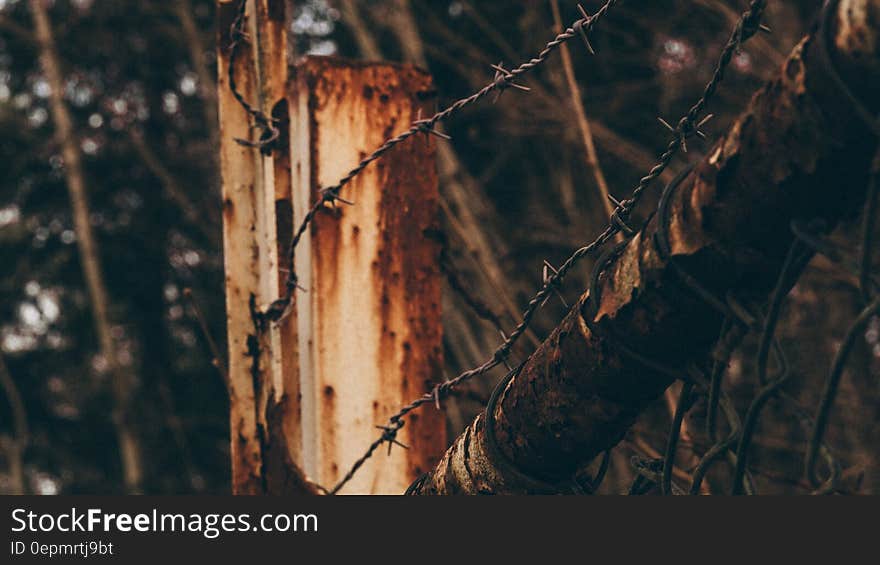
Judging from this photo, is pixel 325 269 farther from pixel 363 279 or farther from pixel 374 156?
pixel 374 156

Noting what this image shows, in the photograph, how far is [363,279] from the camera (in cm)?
217

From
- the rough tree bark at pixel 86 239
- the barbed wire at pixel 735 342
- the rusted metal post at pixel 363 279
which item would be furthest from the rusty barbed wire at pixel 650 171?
the rough tree bark at pixel 86 239

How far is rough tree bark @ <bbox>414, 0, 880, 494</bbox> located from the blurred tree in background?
441 centimetres

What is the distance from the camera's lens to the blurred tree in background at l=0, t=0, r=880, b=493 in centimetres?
623

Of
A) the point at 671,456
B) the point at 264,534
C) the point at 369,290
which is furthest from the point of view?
the point at 369,290

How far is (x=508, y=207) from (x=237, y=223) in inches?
264

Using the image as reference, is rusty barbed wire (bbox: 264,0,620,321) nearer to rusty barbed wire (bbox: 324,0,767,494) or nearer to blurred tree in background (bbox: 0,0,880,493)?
rusty barbed wire (bbox: 324,0,767,494)

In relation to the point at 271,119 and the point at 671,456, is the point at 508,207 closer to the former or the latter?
the point at 271,119

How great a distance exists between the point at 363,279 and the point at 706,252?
1258 mm

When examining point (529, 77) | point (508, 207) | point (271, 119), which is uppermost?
point (508, 207)

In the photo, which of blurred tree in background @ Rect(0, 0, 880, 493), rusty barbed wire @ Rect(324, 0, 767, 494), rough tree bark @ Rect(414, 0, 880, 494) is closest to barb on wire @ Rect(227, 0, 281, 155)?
rusty barbed wire @ Rect(324, 0, 767, 494)

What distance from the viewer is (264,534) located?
1508 millimetres

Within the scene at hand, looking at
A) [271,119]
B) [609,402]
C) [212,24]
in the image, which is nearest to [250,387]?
[271,119]

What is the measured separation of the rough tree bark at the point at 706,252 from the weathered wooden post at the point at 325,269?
823 mm
